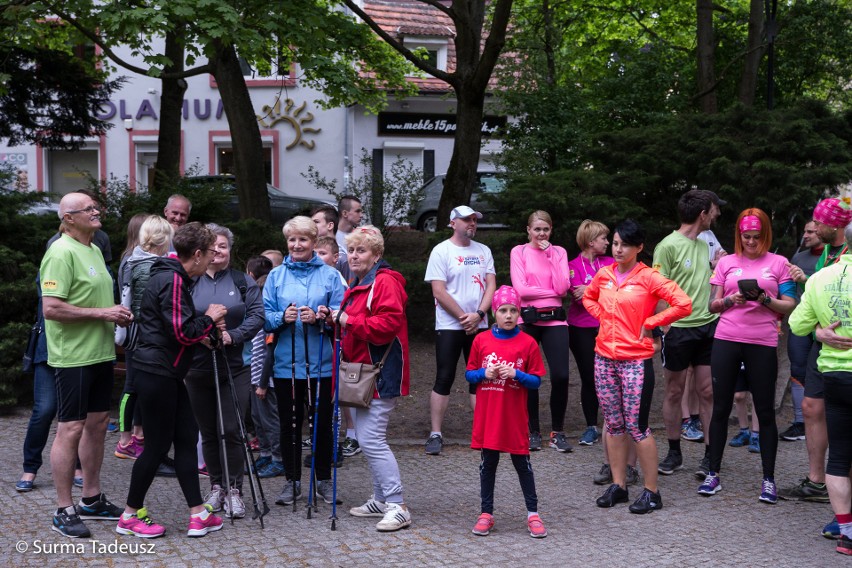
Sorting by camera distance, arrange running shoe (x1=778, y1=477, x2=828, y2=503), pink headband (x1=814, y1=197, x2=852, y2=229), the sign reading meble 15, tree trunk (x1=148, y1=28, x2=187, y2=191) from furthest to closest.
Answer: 1. the sign reading meble 15
2. tree trunk (x1=148, y1=28, x2=187, y2=191)
3. pink headband (x1=814, y1=197, x2=852, y2=229)
4. running shoe (x1=778, y1=477, x2=828, y2=503)

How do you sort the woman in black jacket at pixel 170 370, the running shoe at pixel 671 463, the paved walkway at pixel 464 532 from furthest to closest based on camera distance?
the running shoe at pixel 671 463, the woman in black jacket at pixel 170 370, the paved walkway at pixel 464 532

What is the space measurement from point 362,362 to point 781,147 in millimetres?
8988

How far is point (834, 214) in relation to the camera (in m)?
6.81

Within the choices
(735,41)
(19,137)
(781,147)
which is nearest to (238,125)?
(19,137)

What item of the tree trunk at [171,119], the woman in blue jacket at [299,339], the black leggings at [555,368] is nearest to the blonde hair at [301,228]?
the woman in blue jacket at [299,339]

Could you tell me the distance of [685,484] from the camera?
7.04 metres

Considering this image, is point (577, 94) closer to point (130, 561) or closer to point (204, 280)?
point (204, 280)

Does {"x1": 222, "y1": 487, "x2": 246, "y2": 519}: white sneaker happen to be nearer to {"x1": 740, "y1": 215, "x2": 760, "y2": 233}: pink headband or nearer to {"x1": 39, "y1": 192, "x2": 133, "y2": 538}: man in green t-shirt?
{"x1": 39, "y1": 192, "x2": 133, "y2": 538}: man in green t-shirt

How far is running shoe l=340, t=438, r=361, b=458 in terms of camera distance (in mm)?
7840

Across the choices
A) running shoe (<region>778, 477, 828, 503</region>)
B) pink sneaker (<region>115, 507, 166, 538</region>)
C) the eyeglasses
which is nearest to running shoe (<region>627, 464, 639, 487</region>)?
running shoe (<region>778, 477, 828, 503</region>)

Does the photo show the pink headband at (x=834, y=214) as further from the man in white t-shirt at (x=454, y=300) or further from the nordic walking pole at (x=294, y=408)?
the nordic walking pole at (x=294, y=408)

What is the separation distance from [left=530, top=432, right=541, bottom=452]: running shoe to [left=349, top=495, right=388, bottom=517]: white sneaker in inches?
82.3

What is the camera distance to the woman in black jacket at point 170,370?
5.48 meters

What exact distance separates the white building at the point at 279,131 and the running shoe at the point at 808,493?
885 inches
